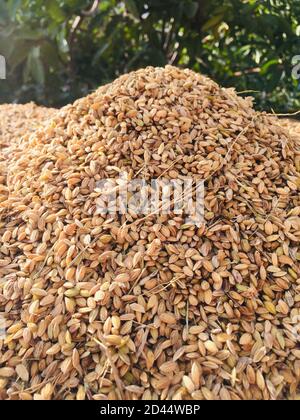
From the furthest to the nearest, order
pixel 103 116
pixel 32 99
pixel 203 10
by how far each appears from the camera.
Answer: pixel 32 99 < pixel 203 10 < pixel 103 116

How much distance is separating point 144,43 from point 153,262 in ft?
6.75

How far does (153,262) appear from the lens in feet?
3.64

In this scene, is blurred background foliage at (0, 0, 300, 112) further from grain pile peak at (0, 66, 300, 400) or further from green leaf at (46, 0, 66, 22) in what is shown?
grain pile peak at (0, 66, 300, 400)

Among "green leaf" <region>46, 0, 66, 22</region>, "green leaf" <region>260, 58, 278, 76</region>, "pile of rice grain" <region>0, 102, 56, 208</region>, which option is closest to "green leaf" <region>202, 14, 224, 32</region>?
"green leaf" <region>260, 58, 278, 76</region>

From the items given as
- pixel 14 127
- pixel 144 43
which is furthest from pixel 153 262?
pixel 144 43

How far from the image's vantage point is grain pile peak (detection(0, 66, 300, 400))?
98 cm

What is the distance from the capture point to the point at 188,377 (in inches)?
37.5

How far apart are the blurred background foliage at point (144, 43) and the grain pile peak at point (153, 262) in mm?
1137

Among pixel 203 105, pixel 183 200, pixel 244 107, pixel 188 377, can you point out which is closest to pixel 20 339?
pixel 188 377

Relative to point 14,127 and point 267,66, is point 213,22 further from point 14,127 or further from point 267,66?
point 14,127

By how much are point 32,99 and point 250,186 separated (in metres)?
2.06

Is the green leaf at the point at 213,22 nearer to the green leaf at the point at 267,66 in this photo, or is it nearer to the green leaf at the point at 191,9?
the green leaf at the point at 191,9

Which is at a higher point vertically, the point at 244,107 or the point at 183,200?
the point at 244,107

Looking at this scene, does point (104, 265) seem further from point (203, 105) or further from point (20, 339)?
point (203, 105)
